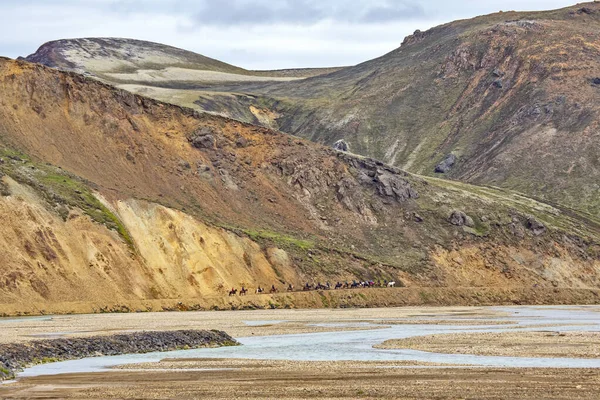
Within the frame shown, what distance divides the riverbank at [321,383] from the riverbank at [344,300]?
4182cm

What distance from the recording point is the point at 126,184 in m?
116

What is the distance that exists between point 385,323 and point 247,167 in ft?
210

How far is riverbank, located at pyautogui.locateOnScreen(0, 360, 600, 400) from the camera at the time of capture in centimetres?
3316

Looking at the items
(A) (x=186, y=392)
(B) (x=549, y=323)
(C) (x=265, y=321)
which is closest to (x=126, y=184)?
(C) (x=265, y=321)

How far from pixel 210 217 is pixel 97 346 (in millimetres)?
65550

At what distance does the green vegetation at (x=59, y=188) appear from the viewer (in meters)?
94.7

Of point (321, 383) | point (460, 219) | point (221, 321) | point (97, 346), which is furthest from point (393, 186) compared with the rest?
point (321, 383)

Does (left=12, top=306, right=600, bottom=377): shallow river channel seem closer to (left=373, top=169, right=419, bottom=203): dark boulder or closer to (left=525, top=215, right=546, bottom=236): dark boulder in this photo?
(left=373, top=169, right=419, bottom=203): dark boulder

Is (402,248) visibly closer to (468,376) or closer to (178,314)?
(178,314)

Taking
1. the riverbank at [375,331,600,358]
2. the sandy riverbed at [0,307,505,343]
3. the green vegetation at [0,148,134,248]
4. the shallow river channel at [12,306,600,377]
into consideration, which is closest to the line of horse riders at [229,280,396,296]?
the sandy riverbed at [0,307,505,343]

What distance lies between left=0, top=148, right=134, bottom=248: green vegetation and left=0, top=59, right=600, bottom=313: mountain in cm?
22

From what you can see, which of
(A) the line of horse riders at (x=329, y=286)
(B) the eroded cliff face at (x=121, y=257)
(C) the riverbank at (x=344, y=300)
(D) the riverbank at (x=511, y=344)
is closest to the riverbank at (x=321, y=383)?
(D) the riverbank at (x=511, y=344)

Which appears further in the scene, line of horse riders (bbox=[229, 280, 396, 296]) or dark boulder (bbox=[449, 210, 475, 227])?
dark boulder (bbox=[449, 210, 475, 227])

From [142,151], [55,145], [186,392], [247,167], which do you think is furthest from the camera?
[247,167]
